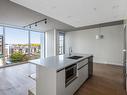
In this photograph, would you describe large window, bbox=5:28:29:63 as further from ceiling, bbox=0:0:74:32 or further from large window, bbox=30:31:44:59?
ceiling, bbox=0:0:74:32

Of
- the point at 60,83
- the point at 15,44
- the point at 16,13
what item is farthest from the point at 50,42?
the point at 60,83

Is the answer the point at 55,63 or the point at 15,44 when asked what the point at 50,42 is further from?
the point at 55,63

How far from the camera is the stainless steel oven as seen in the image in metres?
2.11

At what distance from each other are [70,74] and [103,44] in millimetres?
4877

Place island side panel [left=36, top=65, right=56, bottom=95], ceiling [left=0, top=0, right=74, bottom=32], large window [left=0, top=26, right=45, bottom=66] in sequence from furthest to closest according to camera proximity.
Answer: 1. large window [left=0, top=26, right=45, bottom=66]
2. ceiling [left=0, top=0, right=74, bottom=32]
3. island side panel [left=36, top=65, right=56, bottom=95]

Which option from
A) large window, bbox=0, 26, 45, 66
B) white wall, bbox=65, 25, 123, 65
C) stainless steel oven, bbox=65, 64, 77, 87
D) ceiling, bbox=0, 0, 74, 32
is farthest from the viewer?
white wall, bbox=65, 25, 123, 65

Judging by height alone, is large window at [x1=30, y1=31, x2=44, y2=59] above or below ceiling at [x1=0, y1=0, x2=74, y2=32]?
below

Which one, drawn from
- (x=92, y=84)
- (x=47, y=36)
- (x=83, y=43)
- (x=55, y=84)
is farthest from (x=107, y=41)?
(x=55, y=84)

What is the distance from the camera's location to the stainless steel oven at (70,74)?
211cm

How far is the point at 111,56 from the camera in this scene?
235 inches

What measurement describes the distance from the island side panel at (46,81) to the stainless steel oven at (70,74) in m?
0.42

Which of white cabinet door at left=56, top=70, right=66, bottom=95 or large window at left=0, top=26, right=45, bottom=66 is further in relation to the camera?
large window at left=0, top=26, right=45, bottom=66

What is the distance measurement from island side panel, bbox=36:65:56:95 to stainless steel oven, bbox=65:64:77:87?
416 millimetres

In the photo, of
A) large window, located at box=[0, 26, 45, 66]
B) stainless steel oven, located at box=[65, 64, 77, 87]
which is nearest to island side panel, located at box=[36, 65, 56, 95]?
stainless steel oven, located at box=[65, 64, 77, 87]
